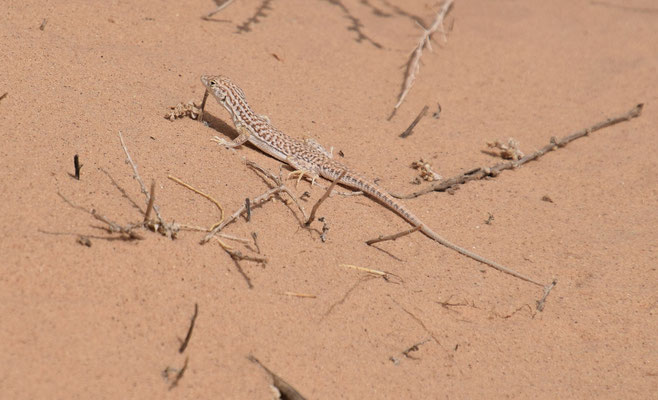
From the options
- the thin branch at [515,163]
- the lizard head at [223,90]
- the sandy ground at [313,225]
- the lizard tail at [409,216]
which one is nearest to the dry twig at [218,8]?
the sandy ground at [313,225]

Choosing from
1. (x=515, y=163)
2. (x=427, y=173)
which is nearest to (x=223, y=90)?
(x=427, y=173)

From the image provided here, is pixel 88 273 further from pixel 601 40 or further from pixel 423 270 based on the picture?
pixel 601 40

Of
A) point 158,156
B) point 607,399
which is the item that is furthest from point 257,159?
point 607,399

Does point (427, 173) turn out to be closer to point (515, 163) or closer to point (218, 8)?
point (515, 163)

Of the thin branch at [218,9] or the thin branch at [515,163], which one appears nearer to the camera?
the thin branch at [515,163]

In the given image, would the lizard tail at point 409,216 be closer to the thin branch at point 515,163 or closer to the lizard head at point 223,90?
the thin branch at point 515,163

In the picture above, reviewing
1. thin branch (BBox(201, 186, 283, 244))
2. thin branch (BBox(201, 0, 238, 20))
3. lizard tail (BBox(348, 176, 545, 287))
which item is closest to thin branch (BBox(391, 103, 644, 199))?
lizard tail (BBox(348, 176, 545, 287))

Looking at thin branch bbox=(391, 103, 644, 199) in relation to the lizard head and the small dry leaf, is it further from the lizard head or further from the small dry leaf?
the lizard head
